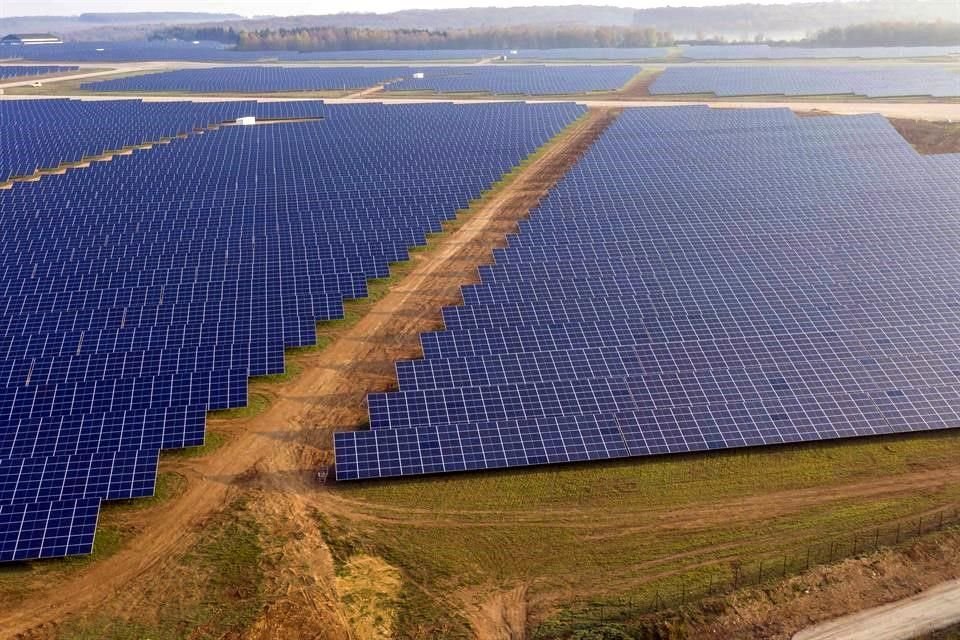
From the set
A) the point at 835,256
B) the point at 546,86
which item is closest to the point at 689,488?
the point at 835,256

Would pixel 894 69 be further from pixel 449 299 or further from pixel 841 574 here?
pixel 841 574

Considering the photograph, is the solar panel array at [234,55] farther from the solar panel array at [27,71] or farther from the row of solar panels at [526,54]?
the solar panel array at [27,71]

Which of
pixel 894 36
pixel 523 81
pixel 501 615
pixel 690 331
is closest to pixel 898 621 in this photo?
pixel 501 615

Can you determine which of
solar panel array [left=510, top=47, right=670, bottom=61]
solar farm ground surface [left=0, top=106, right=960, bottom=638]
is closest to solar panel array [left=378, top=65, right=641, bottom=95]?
solar panel array [left=510, top=47, right=670, bottom=61]

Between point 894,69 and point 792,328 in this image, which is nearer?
point 792,328

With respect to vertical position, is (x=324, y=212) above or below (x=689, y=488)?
above

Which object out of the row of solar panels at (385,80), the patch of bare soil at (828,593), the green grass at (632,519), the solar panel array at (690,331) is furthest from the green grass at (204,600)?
the row of solar panels at (385,80)

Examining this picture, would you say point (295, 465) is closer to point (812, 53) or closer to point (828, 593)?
point (828, 593)
